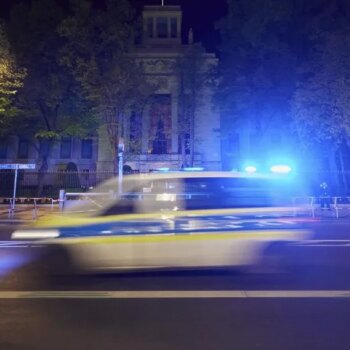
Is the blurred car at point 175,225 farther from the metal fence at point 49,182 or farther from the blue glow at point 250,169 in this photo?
the metal fence at point 49,182

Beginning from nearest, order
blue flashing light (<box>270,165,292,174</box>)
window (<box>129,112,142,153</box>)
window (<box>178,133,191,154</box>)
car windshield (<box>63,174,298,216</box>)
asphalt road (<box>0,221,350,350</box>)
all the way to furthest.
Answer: asphalt road (<box>0,221,350,350</box>)
car windshield (<box>63,174,298,216</box>)
blue flashing light (<box>270,165,292,174</box>)
window (<box>129,112,142,153</box>)
window (<box>178,133,191,154</box>)

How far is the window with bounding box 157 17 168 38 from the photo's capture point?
128 ft

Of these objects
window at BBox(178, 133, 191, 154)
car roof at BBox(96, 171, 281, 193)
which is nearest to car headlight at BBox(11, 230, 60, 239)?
car roof at BBox(96, 171, 281, 193)

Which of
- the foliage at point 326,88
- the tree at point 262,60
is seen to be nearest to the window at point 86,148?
the tree at point 262,60

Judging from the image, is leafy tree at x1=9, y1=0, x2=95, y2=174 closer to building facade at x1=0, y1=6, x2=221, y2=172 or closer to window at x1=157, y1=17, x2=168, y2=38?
building facade at x1=0, y1=6, x2=221, y2=172

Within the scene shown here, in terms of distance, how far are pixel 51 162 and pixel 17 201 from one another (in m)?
10.6

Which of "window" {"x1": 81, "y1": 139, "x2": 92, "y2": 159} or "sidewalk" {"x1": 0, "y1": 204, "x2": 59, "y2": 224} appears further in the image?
"window" {"x1": 81, "y1": 139, "x2": 92, "y2": 159}

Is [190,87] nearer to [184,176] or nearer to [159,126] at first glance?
[159,126]

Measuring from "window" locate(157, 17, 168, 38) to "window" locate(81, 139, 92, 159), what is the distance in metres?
11.2

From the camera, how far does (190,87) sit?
33.3 metres

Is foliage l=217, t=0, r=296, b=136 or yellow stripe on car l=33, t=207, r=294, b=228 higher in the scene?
foliage l=217, t=0, r=296, b=136

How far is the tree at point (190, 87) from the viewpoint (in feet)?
107

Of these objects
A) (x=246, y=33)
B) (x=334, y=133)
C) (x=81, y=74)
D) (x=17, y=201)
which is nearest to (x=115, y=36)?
(x=81, y=74)

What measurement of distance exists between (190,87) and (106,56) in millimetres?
6935
